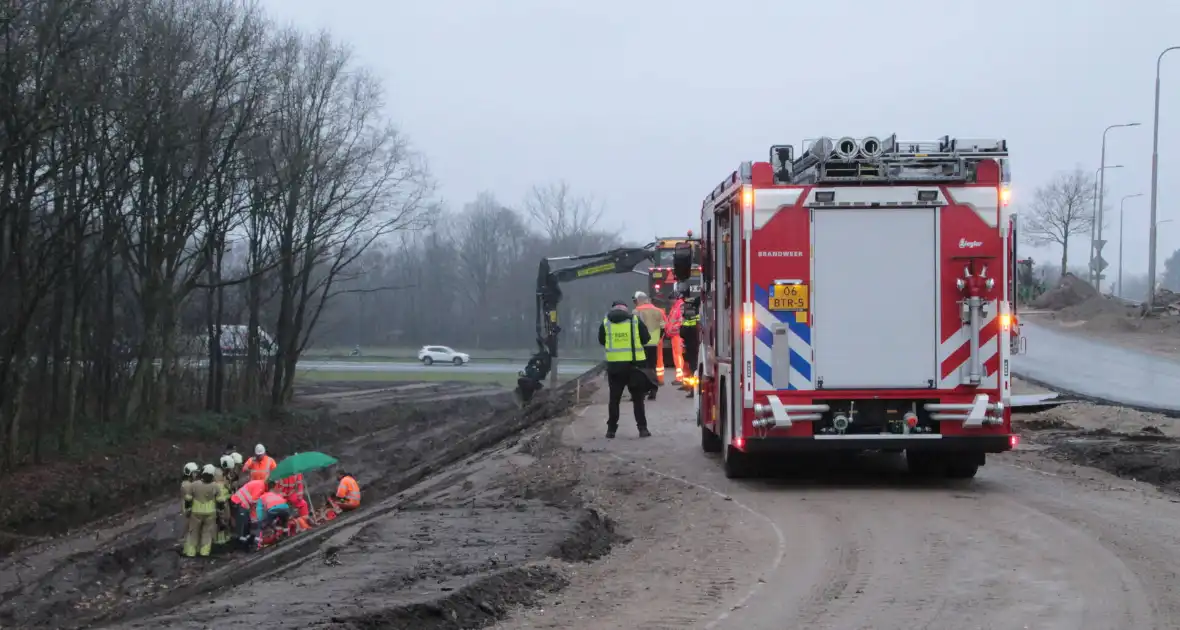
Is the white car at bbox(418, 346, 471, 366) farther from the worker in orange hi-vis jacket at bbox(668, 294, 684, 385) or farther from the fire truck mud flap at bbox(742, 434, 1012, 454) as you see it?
the fire truck mud flap at bbox(742, 434, 1012, 454)

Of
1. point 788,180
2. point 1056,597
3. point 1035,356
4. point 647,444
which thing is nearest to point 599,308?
point 1035,356

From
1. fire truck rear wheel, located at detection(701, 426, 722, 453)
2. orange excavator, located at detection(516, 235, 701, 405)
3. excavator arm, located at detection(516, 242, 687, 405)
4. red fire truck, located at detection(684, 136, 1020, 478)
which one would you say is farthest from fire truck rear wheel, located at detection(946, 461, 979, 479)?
excavator arm, located at detection(516, 242, 687, 405)

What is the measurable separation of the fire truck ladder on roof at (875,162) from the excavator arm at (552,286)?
2230cm

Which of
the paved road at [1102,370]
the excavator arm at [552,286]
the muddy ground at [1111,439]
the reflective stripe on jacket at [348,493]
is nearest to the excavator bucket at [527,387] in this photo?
the excavator arm at [552,286]

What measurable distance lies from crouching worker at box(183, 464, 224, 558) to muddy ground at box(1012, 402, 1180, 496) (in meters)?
11.5

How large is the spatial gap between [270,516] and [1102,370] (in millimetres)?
20678

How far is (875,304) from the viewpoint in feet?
40.5

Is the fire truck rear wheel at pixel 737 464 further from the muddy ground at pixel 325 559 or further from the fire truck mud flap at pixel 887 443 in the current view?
the muddy ground at pixel 325 559

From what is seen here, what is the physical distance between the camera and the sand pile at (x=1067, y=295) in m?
53.7

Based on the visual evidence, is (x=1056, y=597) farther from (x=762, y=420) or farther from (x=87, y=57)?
(x=87, y=57)

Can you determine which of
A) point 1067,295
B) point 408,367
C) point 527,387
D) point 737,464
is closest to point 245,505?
point 737,464

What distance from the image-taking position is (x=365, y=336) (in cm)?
7712

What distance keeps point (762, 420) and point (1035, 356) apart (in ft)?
78.8

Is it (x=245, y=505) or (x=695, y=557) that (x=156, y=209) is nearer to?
(x=245, y=505)
